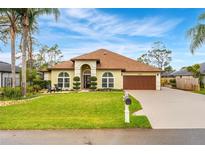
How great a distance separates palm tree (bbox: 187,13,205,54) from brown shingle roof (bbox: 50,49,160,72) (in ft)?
28.7

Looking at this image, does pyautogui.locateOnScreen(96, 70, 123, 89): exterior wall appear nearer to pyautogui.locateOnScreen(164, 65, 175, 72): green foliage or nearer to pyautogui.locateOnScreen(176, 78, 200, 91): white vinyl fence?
pyautogui.locateOnScreen(176, 78, 200, 91): white vinyl fence

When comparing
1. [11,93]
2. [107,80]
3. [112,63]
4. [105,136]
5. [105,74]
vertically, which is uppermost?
[112,63]

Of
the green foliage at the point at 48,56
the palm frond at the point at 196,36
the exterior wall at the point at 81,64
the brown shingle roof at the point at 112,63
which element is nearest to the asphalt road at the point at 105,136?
the palm frond at the point at 196,36

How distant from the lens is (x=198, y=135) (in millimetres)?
6680

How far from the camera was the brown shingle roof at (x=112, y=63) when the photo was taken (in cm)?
3036

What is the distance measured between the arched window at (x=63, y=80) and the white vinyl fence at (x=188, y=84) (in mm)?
16555

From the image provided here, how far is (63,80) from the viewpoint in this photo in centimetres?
3005

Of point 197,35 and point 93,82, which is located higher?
point 197,35

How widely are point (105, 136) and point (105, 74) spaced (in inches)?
937

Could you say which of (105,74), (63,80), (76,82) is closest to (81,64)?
(76,82)

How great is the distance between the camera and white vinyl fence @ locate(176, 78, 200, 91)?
29188mm

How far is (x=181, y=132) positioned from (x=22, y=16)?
15.7m

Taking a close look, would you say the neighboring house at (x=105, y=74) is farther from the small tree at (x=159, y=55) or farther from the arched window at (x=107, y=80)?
the small tree at (x=159, y=55)

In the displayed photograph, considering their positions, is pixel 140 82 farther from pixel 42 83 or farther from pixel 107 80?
pixel 42 83
